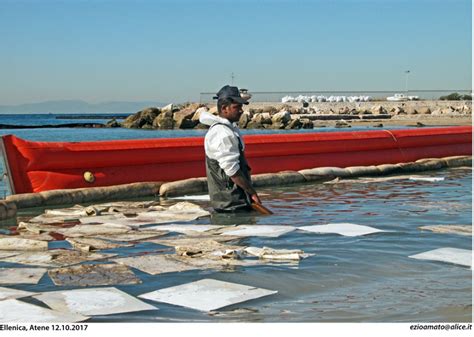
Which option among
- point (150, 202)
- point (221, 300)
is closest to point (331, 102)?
point (150, 202)

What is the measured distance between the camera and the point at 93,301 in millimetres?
4566

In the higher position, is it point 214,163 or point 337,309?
point 214,163

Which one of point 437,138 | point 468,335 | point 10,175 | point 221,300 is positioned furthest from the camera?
point 437,138

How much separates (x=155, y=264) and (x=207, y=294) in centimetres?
104

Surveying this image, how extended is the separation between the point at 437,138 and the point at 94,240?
11.6m

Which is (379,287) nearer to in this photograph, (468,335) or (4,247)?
(468,335)

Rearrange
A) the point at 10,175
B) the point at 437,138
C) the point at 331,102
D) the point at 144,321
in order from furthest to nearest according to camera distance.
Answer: the point at 331,102, the point at 437,138, the point at 10,175, the point at 144,321

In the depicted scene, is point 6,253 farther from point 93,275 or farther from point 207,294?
point 207,294

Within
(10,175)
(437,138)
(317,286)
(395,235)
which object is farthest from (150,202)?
(437,138)

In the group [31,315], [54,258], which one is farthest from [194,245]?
[31,315]

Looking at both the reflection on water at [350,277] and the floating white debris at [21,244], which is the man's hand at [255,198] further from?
the floating white debris at [21,244]

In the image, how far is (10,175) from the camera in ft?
32.6

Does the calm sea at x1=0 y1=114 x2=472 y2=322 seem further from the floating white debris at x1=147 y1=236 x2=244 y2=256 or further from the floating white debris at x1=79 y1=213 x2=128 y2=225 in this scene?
the floating white debris at x1=79 y1=213 x2=128 y2=225

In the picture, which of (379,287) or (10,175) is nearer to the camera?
(379,287)
